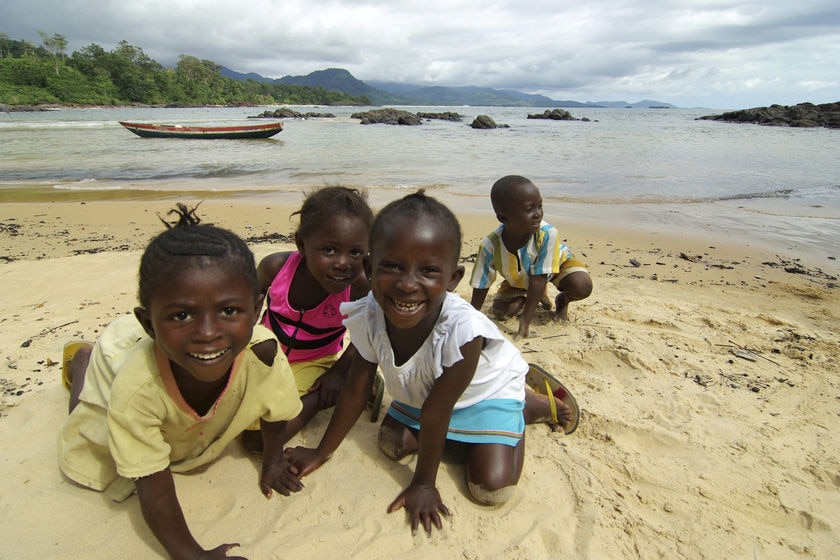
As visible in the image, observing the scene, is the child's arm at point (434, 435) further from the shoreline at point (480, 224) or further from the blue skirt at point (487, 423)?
the shoreline at point (480, 224)

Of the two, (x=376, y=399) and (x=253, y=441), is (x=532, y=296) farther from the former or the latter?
(x=253, y=441)

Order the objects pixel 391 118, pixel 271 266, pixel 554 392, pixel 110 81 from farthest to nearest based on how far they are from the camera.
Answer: pixel 110 81 < pixel 391 118 < pixel 271 266 < pixel 554 392

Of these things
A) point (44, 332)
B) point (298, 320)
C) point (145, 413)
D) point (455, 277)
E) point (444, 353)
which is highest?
point (455, 277)

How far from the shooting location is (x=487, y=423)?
6.88 feet

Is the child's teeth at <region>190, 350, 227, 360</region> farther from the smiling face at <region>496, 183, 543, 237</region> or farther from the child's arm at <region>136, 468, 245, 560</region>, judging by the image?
the smiling face at <region>496, 183, 543, 237</region>

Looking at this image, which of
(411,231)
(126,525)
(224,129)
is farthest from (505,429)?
(224,129)

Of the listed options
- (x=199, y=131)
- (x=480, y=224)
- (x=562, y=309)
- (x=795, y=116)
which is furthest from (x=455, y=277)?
(x=795, y=116)

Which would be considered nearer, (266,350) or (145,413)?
(145,413)

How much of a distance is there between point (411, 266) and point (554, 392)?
1.29 meters

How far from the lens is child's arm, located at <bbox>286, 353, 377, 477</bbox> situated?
83.1 inches

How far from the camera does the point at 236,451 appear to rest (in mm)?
2262

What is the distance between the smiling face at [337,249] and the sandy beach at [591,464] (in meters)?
0.79

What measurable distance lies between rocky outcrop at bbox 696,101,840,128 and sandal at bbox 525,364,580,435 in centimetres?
4425

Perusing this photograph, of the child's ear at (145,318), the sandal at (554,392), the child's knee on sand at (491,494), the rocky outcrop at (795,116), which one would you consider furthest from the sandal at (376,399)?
the rocky outcrop at (795,116)
